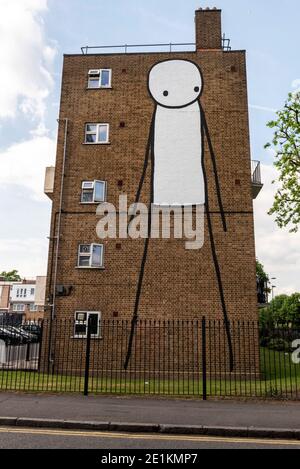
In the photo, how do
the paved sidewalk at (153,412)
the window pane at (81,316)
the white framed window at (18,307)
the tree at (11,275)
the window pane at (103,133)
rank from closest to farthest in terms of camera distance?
the paved sidewalk at (153,412)
the window pane at (81,316)
the window pane at (103,133)
the white framed window at (18,307)
the tree at (11,275)

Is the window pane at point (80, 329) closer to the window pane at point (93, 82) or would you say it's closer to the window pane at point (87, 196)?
the window pane at point (87, 196)

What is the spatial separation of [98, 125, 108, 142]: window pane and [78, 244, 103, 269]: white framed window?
194 inches

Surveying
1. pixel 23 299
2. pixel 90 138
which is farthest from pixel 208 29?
pixel 23 299

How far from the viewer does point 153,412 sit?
8766mm

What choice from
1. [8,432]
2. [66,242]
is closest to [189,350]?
[66,242]

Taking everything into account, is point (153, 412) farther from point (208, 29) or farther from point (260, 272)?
point (260, 272)

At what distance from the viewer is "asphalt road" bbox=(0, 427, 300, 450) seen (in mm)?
6348

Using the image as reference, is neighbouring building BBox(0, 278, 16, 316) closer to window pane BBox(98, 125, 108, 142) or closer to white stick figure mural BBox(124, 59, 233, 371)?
window pane BBox(98, 125, 108, 142)

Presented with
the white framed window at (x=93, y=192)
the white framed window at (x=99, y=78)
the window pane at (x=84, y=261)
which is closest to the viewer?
the window pane at (x=84, y=261)

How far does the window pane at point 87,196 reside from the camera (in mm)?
18263

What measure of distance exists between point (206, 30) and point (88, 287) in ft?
43.2

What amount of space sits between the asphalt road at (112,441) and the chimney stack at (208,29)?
17.5 metres

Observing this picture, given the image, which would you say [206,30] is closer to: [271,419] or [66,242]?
[66,242]

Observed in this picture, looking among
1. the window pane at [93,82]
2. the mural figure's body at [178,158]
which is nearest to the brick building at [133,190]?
the window pane at [93,82]
